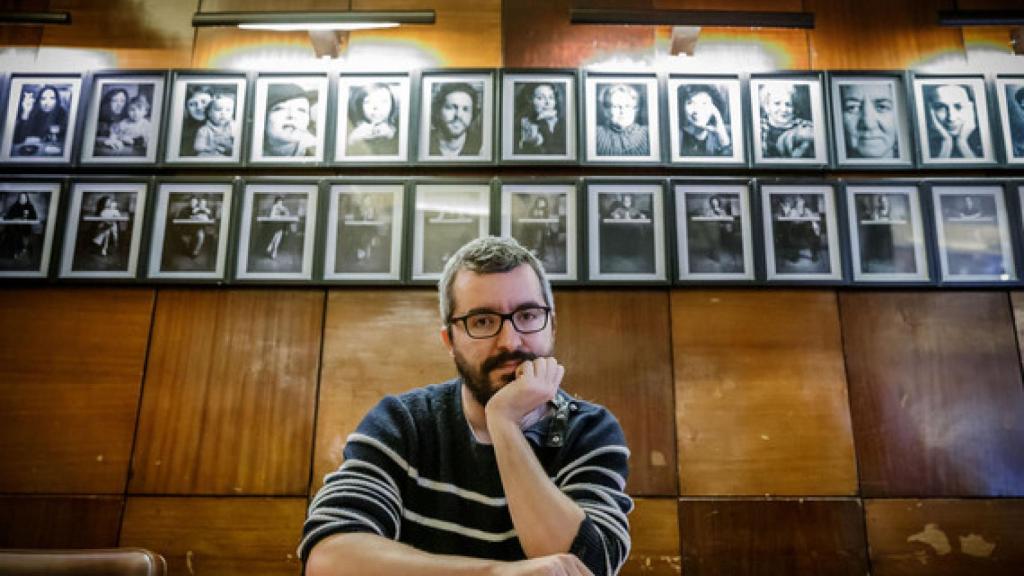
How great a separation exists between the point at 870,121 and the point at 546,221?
160cm

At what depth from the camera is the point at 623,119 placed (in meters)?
2.95

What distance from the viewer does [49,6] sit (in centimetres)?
318

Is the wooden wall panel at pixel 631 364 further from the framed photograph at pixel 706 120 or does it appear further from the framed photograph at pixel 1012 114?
the framed photograph at pixel 1012 114

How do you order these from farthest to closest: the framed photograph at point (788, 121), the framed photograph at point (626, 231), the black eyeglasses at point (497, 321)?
the framed photograph at point (788, 121) < the framed photograph at point (626, 231) < the black eyeglasses at point (497, 321)

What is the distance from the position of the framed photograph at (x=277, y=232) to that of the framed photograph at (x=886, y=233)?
2428 millimetres

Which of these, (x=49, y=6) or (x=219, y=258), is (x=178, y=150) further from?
(x=49, y=6)

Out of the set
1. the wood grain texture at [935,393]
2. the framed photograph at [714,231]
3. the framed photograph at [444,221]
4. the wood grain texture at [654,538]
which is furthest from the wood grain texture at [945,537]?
the framed photograph at [444,221]

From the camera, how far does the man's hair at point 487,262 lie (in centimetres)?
161

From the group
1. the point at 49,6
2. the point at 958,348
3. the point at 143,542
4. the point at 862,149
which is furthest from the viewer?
the point at 49,6

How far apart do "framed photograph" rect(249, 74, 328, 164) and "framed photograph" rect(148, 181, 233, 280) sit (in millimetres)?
259

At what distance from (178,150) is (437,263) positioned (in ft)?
4.43

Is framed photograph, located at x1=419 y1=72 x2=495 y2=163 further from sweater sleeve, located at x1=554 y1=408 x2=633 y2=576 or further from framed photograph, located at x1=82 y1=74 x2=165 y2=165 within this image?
sweater sleeve, located at x1=554 y1=408 x2=633 y2=576

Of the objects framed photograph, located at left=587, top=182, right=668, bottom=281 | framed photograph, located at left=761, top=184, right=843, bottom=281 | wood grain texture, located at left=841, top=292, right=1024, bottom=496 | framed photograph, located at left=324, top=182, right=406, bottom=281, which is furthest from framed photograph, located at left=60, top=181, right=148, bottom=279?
wood grain texture, located at left=841, top=292, right=1024, bottom=496

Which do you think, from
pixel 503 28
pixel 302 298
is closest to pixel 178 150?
pixel 302 298
